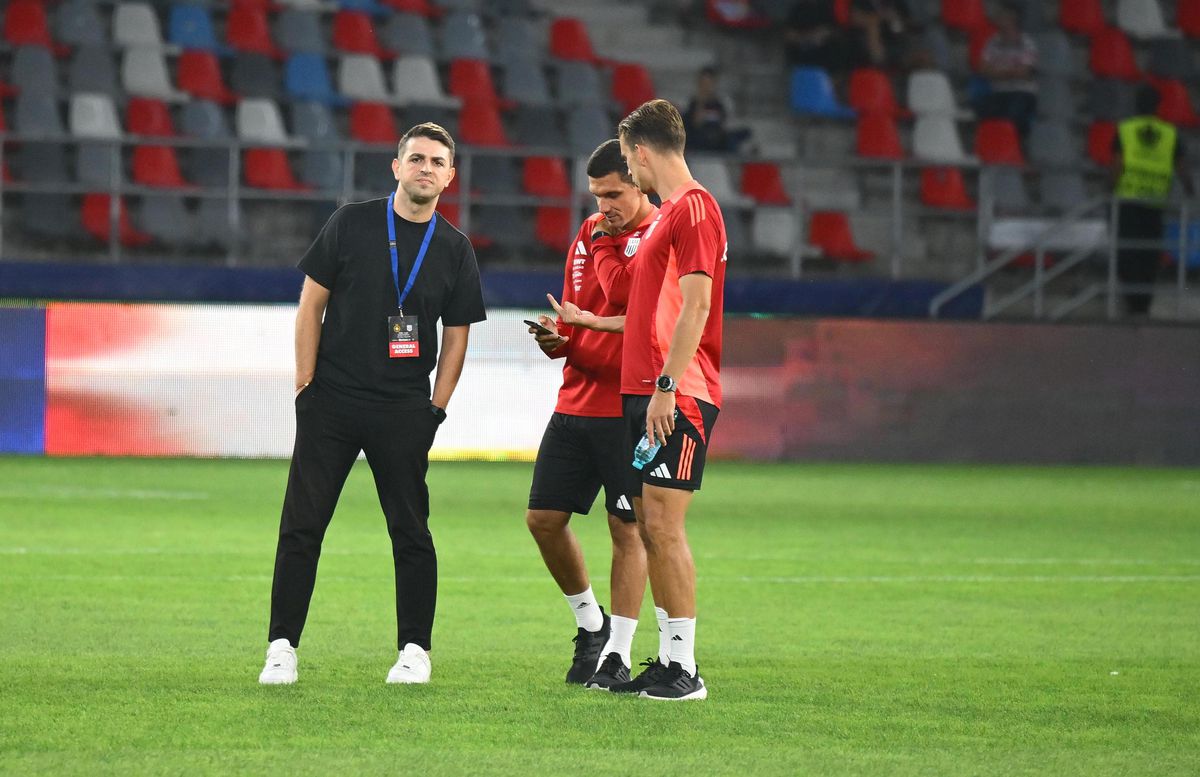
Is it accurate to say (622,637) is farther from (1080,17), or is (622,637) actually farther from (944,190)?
(1080,17)

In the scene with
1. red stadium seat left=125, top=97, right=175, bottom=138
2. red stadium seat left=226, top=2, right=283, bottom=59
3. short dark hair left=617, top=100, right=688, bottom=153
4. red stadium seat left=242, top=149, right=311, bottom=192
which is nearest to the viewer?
short dark hair left=617, top=100, right=688, bottom=153

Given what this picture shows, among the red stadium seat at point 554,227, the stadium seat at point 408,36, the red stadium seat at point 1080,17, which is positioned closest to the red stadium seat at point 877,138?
the red stadium seat at point 1080,17

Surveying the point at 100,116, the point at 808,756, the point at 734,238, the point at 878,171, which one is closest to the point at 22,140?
the point at 100,116

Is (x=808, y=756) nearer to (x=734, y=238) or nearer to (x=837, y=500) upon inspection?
(x=837, y=500)

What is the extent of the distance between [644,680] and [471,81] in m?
15.0

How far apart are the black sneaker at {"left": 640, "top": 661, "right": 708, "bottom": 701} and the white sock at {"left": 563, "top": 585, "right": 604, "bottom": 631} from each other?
61 cm

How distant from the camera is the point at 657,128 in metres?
6.27

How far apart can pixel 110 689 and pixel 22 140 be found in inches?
472

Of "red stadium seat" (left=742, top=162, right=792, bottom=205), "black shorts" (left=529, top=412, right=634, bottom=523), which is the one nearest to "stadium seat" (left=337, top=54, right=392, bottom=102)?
"red stadium seat" (left=742, top=162, right=792, bottom=205)

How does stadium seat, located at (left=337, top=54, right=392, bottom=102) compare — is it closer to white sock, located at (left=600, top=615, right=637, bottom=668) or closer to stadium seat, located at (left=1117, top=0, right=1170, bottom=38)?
stadium seat, located at (left=1117, top=0, right=1170, bottom=38)

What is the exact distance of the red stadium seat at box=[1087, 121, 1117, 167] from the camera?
73.2ft

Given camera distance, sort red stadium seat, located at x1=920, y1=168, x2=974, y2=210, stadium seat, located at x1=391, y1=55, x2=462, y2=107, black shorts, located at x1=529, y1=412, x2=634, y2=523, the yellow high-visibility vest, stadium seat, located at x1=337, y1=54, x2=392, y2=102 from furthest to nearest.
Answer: red stadium seat, located at x1=920, y1=168, x2=974, y2=210 → stadium seat, located at x1=391, y1=55, x2=462, y2=107 → stadium seat, located at x1=337, y1=54, x2=392, y2=102 → the yellow high-visibility vest → black shorts, located at x1=529, y1=412, x2=634, y2=523

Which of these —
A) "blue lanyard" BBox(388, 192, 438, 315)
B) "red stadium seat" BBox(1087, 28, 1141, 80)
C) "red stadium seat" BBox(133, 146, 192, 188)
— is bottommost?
"blue lanyard" BBox(388, 192, 438, 315)

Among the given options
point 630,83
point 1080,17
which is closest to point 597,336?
point 630,83
